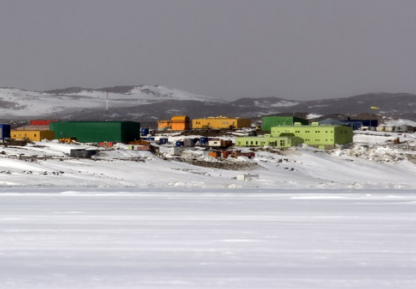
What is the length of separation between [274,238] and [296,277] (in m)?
5.16

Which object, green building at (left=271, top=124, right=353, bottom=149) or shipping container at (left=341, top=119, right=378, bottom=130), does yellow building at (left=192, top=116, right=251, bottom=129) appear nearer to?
shipping container at (left=341, top=119, right=378, bottom=130)

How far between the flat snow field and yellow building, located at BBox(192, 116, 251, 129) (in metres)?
88.3

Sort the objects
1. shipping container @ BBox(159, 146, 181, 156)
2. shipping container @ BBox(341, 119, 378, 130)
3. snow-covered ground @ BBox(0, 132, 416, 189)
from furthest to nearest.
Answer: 1. shipping container @ BBox(341, 119, 378, 130)
2. shipping container @ BBox(159, 146, 181, 156)
3. snow-covered ground @ BBox(0, 132, 416, 189)

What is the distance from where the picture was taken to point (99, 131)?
84125 mm

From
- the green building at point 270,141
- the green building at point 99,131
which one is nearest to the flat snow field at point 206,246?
the green building at point 270,141

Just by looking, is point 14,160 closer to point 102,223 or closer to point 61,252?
point 102,223

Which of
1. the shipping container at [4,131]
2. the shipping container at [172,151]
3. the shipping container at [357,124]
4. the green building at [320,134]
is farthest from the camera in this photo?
the shipping container at [357,124]

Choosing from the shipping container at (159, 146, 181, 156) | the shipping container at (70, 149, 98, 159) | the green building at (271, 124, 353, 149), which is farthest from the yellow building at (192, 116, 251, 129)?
the shipping container at (70, 149, 98, 159)

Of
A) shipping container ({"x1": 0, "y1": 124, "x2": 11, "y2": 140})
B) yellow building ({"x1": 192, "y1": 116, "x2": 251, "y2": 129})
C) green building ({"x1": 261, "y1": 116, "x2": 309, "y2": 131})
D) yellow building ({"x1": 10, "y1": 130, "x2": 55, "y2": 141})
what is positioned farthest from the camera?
yellow building ({"x1": 192, "y1": 116, "x2": 251, "y2": 129})

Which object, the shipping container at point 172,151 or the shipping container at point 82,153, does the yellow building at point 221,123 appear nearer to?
the shipping container at point 172,151

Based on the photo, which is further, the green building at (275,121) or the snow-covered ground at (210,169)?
the green building at (275,121)

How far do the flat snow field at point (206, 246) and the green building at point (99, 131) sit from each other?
52877 millimetres

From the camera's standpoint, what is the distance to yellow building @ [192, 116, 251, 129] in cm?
11912

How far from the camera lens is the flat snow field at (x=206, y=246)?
1507 centimetres
